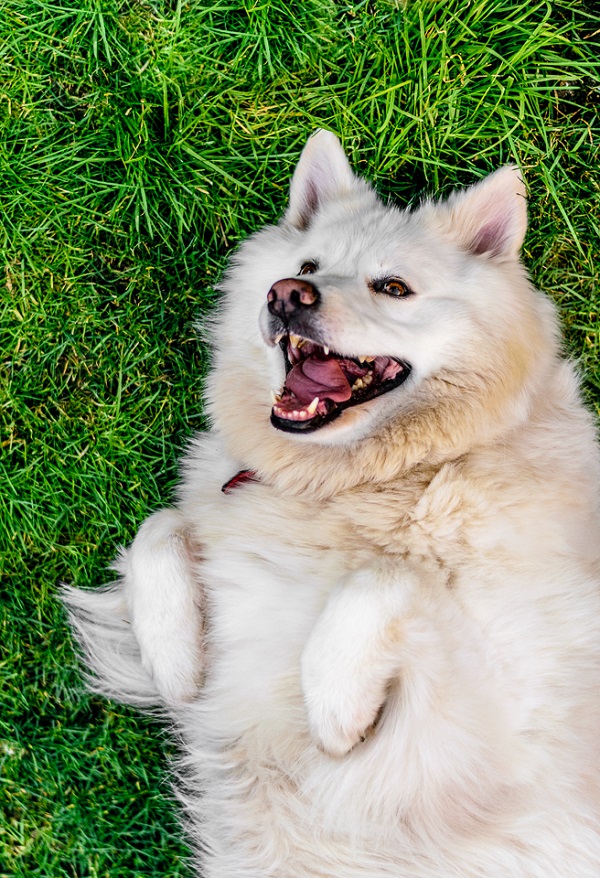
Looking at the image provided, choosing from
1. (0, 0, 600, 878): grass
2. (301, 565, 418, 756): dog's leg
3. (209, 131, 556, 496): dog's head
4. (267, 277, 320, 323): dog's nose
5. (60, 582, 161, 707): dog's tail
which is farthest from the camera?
(0, 0, 600, 878): grass

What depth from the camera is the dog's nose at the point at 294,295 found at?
7.64 ft

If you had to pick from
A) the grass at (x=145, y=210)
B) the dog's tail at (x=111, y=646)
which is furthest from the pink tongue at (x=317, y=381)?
the dog's tail at (x=111, y=646)

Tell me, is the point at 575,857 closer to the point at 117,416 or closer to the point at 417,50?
the point at 117,416

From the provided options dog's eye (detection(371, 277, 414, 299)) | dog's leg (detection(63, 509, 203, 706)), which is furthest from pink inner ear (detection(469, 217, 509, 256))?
dog's leg (detection(63, 509, 203, 706))

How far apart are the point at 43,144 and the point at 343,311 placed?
7.24ft

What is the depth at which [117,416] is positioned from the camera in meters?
3.64

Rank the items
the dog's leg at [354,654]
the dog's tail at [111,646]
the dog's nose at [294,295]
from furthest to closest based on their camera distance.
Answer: the dog's tail at [111,646] → the dog's nose at [294,295] → the dog's leg at [354,654]

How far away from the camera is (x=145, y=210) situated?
3586mm

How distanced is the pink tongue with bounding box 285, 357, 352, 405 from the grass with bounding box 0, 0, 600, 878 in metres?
1.04

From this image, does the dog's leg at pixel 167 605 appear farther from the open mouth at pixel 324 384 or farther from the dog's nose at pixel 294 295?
the dog's nose at pixel 294 295

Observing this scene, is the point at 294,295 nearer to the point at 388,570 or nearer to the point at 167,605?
the point at 388,570

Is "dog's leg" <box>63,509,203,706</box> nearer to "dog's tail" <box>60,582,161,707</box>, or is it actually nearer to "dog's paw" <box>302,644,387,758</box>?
"dog's tail" <box>60,582,161,707</box>

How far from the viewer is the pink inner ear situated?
2.72 m

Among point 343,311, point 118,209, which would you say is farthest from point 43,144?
point 343,311
